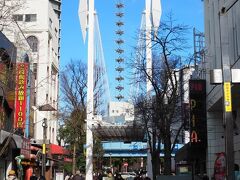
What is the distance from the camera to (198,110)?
35031 mm

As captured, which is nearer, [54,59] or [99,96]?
[99,96]

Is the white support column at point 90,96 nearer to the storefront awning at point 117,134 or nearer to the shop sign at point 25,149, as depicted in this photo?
the shop sign at point 25,149

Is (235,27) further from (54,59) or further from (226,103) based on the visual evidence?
(54,59)

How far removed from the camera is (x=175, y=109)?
30016mm

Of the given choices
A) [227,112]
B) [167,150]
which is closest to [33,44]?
[167,150]

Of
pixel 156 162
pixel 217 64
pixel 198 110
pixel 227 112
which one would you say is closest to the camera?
pixel 227 112

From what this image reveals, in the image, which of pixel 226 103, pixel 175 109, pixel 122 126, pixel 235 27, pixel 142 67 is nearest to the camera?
pixel 226 103

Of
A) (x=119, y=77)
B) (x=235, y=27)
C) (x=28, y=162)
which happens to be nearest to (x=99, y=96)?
(x=28, y=162)

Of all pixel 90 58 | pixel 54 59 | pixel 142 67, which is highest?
pixel 54 59

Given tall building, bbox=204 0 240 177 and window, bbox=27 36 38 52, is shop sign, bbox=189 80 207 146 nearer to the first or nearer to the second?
tall building, bbox=204 0 240 177

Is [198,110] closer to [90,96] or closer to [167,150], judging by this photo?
[167,150]

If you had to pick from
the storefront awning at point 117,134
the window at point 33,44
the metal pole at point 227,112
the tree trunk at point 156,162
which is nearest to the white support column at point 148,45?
the tree trunk at point 156,162

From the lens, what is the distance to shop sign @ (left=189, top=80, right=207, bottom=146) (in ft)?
112

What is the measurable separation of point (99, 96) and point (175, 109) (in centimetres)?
2488
